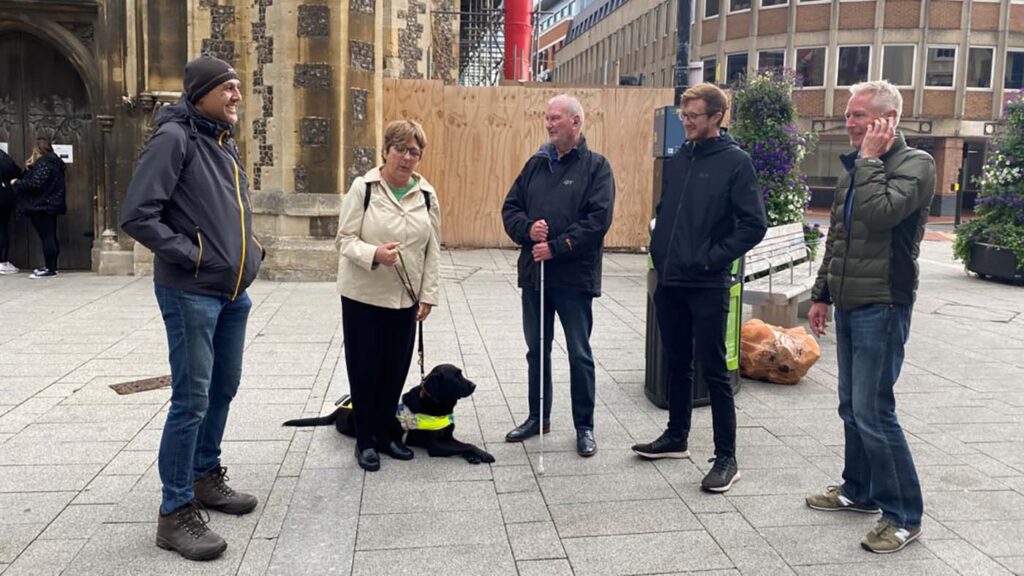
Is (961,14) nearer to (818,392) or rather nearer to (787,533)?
(818,392)

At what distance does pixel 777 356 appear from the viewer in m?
6.54

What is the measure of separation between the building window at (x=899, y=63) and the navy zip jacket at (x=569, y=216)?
37.7 metres

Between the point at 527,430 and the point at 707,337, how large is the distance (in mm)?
1311

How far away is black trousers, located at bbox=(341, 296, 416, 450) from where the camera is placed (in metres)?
A: 4.73

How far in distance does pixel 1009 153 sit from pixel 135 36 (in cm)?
1216

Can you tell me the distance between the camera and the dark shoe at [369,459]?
185 inches

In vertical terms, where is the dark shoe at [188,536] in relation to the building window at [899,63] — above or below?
below

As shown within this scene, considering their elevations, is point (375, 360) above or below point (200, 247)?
below

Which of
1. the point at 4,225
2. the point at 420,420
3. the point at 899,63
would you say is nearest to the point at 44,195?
the point at 4,225

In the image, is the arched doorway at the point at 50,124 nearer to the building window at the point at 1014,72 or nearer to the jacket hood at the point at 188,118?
the jacket hood at the point at 188,118

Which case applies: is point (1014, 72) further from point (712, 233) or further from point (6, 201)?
point (712, 233)

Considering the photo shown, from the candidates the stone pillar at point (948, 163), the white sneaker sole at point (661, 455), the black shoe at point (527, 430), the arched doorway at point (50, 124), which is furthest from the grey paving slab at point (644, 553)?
the stone pillar at point (948, 163)

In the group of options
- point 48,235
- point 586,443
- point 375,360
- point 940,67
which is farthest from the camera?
point 940,67

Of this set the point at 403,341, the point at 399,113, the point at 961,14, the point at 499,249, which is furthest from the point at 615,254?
the point at 961,14
